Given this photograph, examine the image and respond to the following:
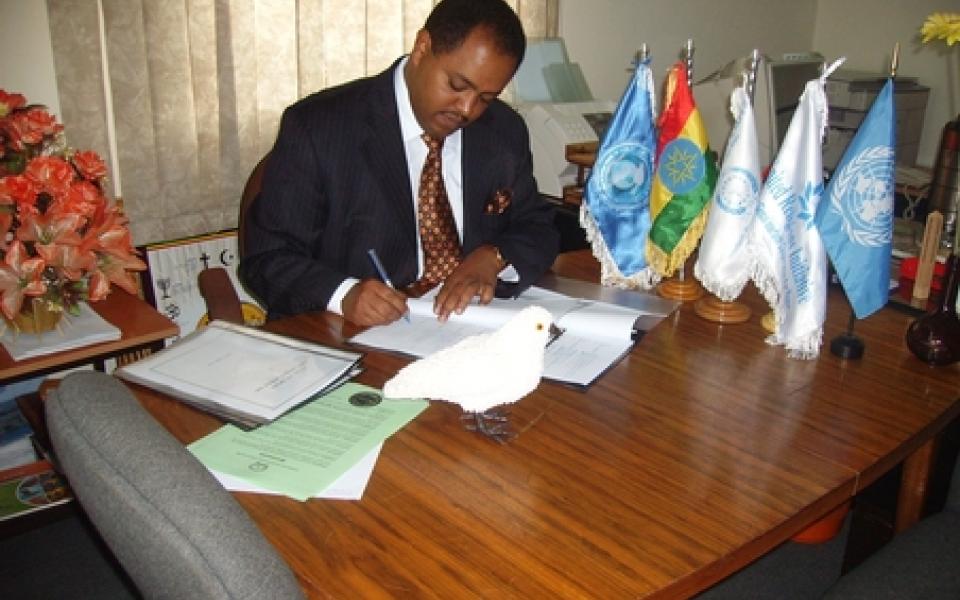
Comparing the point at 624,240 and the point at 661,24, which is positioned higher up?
the point at 661,24

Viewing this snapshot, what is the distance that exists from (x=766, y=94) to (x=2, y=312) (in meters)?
1.87

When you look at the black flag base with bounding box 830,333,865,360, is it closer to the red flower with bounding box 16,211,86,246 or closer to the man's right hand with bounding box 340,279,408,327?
the man's right hand with bounding box 340,279,408,327

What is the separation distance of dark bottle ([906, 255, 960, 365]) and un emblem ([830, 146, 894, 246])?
13 cm

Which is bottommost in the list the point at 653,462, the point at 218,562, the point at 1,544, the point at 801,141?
the point at 1,544

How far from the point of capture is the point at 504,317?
134 cm

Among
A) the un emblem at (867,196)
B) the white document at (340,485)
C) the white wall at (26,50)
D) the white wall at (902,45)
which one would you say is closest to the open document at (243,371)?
the white document at (340,485)

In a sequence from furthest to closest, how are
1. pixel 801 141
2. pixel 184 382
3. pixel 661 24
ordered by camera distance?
pixel 661 24 → pixel 801 141 → pixel 184 382

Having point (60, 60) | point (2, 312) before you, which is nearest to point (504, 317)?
point (2, 312)

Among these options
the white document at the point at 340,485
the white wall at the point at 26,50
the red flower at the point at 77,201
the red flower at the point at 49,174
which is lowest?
the white document at the point at 340,485

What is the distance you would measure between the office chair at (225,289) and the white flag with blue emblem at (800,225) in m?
0.99

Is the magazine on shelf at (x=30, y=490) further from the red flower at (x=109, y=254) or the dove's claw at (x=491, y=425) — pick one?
the dove's claw at (x=491, y=425)

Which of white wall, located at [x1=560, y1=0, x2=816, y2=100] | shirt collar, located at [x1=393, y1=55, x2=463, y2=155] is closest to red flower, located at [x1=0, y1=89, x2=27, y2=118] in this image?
shirt collar, located at [x1=393, y1=55, x2=463, y2=155]

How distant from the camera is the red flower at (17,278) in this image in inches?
54.2

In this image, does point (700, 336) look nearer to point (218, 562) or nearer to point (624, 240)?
point (624, 240)
